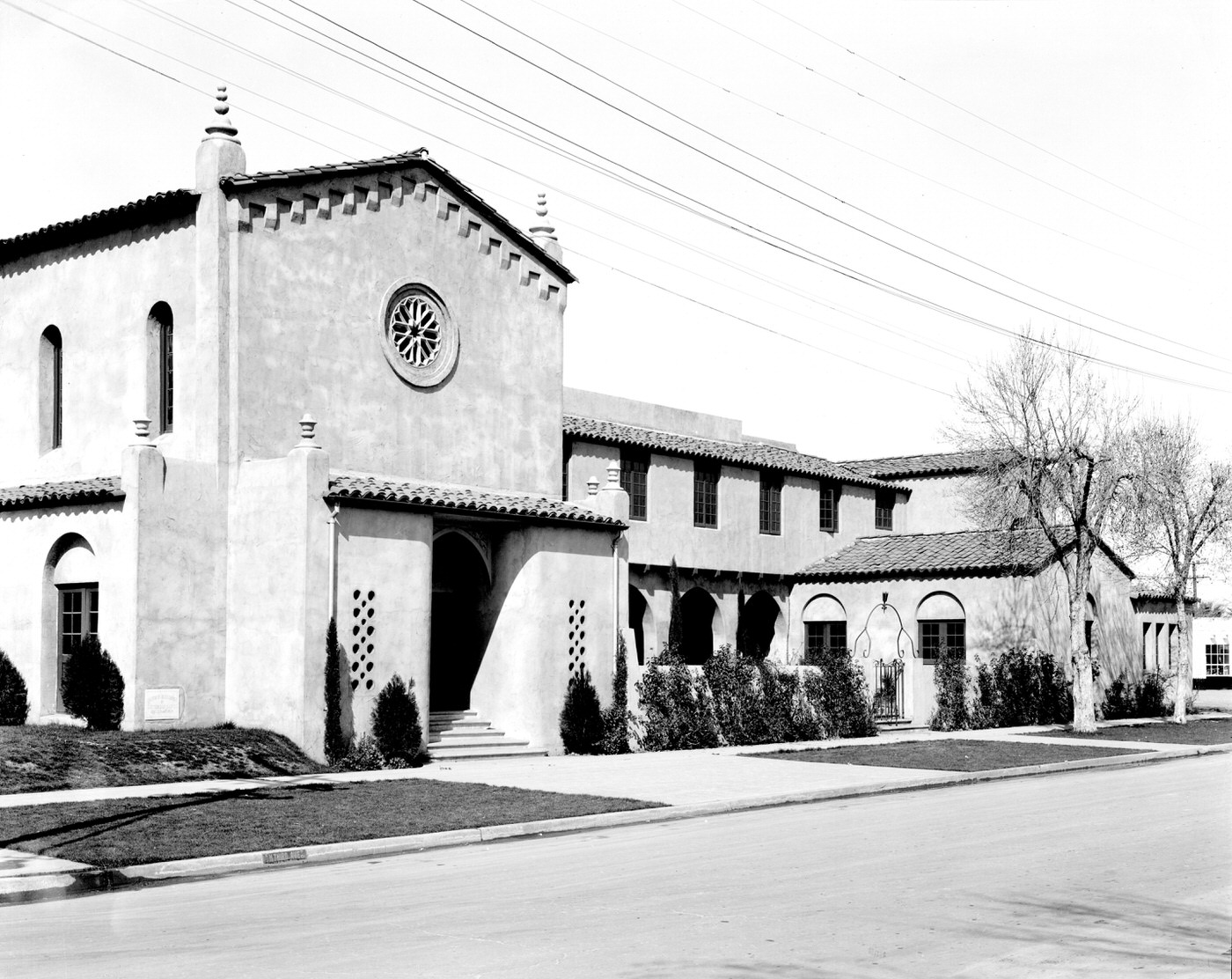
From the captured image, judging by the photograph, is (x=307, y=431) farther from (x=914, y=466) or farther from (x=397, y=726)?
(x=914, y=466)

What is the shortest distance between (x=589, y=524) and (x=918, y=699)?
12.5 meters

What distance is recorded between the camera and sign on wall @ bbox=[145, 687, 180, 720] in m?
22.7

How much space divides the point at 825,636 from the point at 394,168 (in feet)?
65.7

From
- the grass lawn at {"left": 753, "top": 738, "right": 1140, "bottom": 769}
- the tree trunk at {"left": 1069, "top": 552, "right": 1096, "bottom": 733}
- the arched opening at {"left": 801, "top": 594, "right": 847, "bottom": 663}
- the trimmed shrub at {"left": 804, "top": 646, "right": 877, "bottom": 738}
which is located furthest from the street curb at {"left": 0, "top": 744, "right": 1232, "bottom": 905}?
the arched opening at {"left": 801, "top": 594, "right": 847, "bottom": 663}

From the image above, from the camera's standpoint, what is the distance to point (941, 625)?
3881cm

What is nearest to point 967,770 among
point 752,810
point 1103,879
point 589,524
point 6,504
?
point 752,810

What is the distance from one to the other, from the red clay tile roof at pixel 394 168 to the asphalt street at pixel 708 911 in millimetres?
13353

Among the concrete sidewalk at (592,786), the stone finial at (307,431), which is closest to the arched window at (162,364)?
the stone finial at (307,431)

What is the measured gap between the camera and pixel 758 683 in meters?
30.2

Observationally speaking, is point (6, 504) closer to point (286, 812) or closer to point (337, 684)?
point (337, 684)

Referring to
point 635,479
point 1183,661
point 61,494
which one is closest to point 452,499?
point 61,494

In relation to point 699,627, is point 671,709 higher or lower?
lower

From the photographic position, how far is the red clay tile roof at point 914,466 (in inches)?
1720

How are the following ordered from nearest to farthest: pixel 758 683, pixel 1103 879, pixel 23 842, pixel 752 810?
pixel 1103 879 < pixel 23 842 < pixel 752 810 < pixel 758 683
